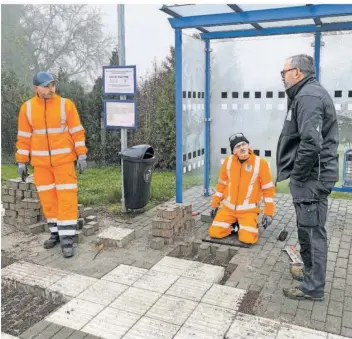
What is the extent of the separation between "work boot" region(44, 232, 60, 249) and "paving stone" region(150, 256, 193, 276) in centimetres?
146

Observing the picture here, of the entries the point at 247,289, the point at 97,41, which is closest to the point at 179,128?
the point at 247,289

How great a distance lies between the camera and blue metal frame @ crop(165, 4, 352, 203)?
549cm

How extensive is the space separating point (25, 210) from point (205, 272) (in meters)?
3.03

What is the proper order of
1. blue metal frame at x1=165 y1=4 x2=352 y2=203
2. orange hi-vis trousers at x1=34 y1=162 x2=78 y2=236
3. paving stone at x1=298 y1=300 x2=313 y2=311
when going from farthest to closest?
blue metal frame at x1=165 y1=4 x2=352 y2=203 → orange hi-vis trousers at x1=34 y1=162 x2=78 y2=236 → paving stone at x1=298 y1=300 x2=313 y2=311

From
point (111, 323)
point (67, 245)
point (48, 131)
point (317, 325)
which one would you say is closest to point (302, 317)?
point (317, 325)

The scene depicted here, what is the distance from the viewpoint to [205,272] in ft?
14.4

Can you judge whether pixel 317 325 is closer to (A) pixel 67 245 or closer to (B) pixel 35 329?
(B) pixel 35 329

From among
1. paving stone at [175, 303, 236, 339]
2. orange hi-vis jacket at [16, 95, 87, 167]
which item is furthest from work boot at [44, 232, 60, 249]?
paving stone at [175, 303, 236, 339]

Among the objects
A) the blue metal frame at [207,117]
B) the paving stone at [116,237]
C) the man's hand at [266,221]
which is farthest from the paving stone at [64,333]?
the blue metal frame at [207,117]

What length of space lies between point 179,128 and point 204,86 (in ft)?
4.55

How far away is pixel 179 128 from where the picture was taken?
668cm

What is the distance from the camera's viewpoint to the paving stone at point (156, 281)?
13.5ft

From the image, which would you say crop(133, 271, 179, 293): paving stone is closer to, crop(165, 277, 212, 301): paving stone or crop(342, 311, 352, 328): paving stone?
crop(165, 277, 212, 301): paving stone

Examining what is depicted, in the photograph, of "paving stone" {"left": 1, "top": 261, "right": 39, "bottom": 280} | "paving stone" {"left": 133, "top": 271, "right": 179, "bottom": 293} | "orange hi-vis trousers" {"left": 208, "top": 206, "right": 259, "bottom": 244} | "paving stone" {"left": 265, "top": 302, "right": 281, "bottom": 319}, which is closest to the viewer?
"paving stone" {"left": 265, "top": 302, "right": 281, "bottom": 319}
